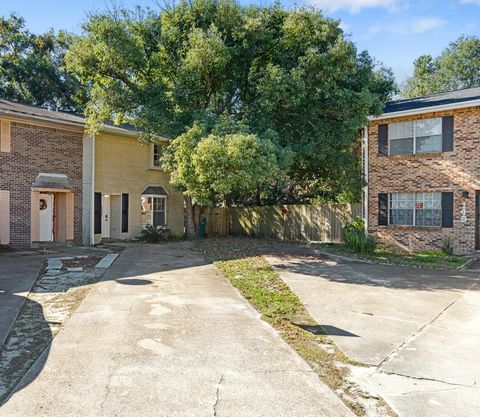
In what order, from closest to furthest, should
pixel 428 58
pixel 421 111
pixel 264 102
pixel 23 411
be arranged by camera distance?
pixel 23 411
pixel 264 102
pixel 421 111
pixel 428 58

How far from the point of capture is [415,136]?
15586 mm

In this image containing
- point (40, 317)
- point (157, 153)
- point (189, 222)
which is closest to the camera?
point (40, 317)

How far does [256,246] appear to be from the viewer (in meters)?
16.5

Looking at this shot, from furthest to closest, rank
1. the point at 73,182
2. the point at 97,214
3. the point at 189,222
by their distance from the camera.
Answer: the point at 189,222
the point at 97,214
the point at 73,182

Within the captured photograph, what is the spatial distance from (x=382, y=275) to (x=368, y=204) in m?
6.53

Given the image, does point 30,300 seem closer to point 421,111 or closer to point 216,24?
point 216,24

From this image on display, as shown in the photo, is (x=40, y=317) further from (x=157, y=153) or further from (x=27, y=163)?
(x=157, y=153)

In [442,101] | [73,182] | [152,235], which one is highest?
[442,101]

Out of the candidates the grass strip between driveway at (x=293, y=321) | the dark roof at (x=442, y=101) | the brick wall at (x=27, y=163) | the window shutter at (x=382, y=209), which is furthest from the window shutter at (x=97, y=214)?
the dark roof at (x=442, y=101)

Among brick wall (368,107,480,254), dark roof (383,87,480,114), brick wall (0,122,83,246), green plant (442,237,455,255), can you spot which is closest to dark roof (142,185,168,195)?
brick wall (0,122,83,246)

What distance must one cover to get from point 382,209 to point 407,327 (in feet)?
35.1

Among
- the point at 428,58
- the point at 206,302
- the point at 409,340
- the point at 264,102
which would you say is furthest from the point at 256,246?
the point at 428,58

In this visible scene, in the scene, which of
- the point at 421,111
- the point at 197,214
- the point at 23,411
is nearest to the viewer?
the point at 23,411

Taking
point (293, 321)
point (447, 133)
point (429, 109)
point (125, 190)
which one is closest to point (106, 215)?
point (125, 190)
